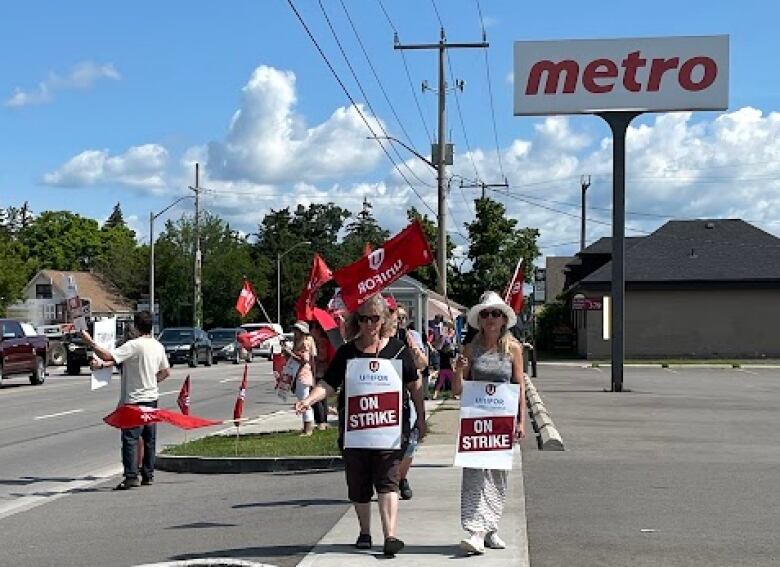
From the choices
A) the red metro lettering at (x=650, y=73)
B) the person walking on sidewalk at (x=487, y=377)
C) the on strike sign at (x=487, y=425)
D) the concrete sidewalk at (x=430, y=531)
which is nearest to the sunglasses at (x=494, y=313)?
the person walking on sidewalk at (x=487, y=377)

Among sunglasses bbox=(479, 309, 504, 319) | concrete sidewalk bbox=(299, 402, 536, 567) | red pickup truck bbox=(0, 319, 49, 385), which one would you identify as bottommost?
concrete sidewalk bbox=(299, 402, 536, 567)

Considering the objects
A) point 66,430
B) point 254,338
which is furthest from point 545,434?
point 66,430

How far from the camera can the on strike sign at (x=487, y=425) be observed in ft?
27.2

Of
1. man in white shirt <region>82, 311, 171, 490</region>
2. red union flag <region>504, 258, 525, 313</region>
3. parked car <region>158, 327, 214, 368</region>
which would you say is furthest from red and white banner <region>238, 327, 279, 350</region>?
parked car <region>158, 327, 214, 368</region>

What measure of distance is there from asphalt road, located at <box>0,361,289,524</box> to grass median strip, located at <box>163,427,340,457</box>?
1.02 metres

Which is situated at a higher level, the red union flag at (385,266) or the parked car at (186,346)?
the red union flag at (385,266)

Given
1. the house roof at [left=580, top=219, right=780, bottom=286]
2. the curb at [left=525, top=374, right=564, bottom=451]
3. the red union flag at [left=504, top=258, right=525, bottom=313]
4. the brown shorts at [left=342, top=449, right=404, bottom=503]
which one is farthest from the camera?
the house roof at [left=580, top=219, right=780, bottom=286]

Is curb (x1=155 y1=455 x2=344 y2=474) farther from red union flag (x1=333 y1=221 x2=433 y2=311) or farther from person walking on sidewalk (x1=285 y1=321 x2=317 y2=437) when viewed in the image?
red union flag (x1=333 y1=221 x2=433 y2=311)

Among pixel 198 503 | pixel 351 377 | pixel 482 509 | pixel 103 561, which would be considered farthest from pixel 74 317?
pixel 482 509

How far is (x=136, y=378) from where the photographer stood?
13.0m

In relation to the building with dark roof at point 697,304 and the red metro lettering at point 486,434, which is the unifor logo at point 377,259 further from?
the building with dark roof at point 697,304

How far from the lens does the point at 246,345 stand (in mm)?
18906

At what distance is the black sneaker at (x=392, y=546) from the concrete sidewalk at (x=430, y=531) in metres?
0.07

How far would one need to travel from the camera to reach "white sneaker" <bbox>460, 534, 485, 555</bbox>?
26.8ft
